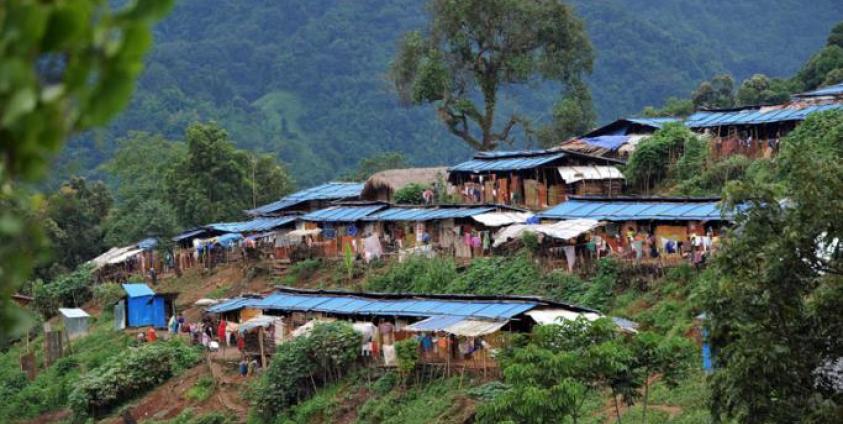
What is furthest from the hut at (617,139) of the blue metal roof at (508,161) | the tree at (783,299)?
the tree at (783,299)

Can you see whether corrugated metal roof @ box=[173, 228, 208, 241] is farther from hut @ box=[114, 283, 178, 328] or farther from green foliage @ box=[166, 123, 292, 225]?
hut @ box=[114, 283, 178, 328]

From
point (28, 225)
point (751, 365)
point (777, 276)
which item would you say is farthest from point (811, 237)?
point (28, 225)

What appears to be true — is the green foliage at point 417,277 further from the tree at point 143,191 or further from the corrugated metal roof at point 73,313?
the tree at point 143,191

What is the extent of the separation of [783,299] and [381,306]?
1349cm

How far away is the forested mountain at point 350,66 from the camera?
245 ft

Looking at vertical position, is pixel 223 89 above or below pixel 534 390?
above

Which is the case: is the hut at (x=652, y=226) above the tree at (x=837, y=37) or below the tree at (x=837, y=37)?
below

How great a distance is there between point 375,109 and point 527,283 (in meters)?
52.9

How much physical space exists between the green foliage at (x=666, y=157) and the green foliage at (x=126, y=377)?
11269mm

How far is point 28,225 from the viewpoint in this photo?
3.16 m

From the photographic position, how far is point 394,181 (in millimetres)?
35969

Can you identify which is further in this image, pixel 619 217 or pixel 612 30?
pixel 612 30

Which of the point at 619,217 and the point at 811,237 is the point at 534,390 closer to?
the point at 811,237

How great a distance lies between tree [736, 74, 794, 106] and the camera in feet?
137
